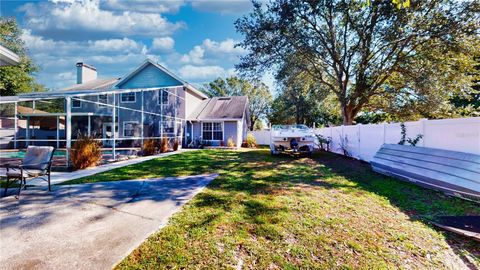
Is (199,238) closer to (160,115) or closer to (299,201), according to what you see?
(299,201)

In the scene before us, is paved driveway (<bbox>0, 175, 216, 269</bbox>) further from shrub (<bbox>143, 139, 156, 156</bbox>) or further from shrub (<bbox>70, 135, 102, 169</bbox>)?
shrub (<bbox>143, 139, 156, 156</bbox>)

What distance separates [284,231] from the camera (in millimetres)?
3430

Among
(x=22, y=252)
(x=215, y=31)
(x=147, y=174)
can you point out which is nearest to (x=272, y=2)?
(x=215, y=31)

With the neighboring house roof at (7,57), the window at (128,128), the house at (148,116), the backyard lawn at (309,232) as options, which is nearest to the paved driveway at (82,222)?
the backyard lawn at (309,232)

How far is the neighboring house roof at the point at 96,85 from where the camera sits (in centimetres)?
2138

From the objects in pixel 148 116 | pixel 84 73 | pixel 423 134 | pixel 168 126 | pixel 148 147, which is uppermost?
pixel 84 73

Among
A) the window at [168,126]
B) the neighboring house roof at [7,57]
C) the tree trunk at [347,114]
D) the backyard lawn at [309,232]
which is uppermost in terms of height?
the neighboring house roof at [7,57]

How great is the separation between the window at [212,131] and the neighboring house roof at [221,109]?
645 mm

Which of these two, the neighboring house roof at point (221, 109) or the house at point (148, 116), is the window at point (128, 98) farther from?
the neighboring house roof at point (221, 109)

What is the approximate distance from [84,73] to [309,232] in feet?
89.5

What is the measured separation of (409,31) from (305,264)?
14.8m

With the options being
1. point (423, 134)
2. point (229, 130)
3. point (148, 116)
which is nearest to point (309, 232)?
point (423, 134)

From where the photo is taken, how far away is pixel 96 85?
22.4m

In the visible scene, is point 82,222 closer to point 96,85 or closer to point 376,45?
point 376,45
